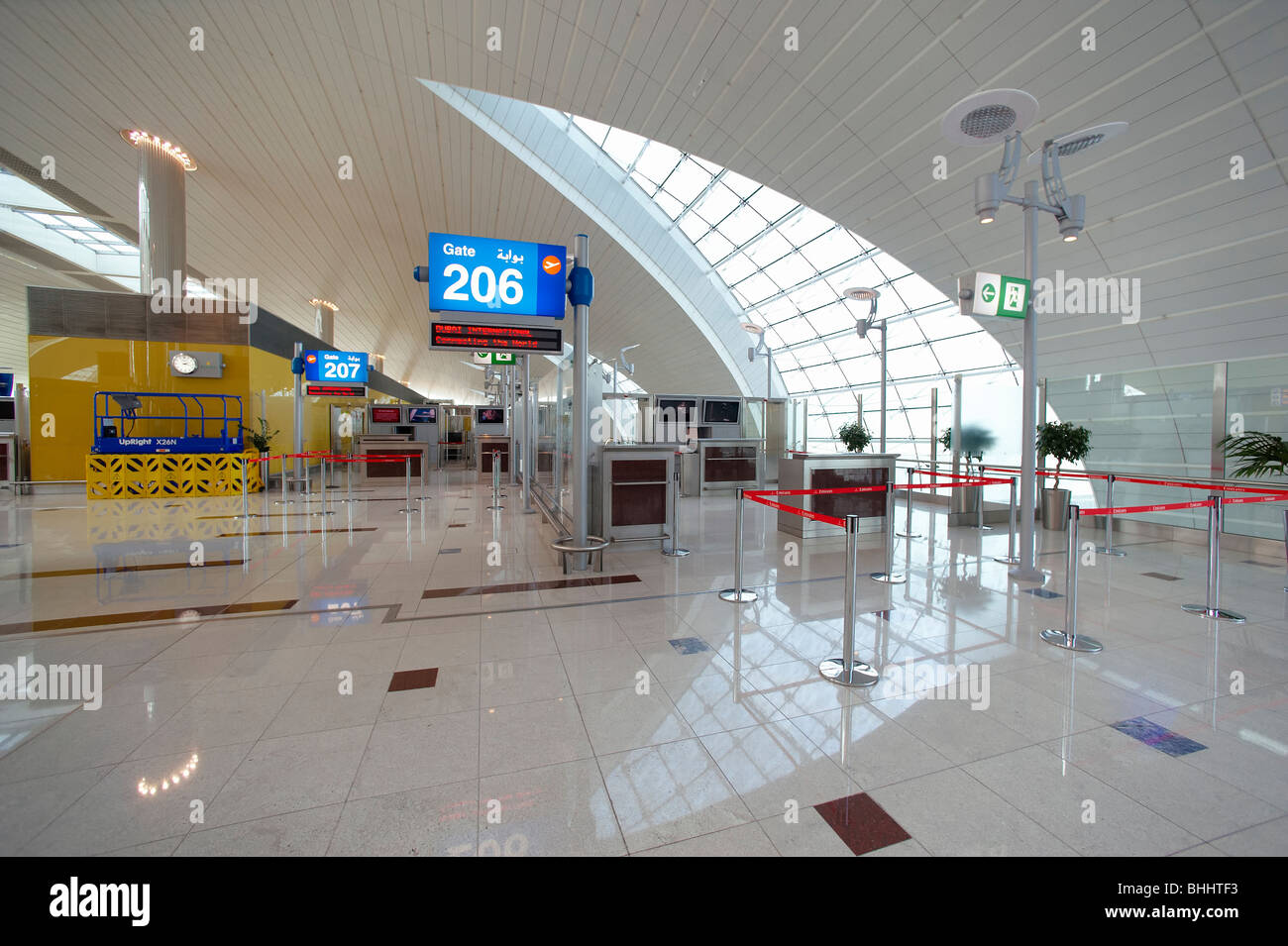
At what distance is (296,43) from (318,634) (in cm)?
1240

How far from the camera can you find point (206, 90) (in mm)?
11609

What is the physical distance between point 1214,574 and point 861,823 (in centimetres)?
446

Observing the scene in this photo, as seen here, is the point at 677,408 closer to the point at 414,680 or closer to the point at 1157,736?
the point at 414,680

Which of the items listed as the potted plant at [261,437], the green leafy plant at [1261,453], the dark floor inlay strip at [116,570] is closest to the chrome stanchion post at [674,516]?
the dark floor inlay strip at [116,570]

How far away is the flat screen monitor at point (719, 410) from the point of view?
46.0 feet

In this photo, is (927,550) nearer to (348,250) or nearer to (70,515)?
(70,515)

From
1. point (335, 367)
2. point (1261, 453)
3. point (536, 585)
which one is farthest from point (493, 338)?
point (335, 367)

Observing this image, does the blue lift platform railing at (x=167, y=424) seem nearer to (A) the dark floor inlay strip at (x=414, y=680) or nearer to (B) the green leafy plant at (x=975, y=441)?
(A) the dark floor inlay strip at (x=414, y=680)

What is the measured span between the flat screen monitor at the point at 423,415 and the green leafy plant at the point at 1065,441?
68.7ft

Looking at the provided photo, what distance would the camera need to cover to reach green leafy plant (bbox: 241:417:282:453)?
43.6 ft

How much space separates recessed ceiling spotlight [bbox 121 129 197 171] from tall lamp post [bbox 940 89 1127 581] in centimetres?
1762

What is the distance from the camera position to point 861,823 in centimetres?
191

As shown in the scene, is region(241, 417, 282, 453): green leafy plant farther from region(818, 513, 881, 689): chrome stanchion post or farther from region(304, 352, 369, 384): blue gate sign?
region(818, 513, 881, 689): chrome stanchion post
